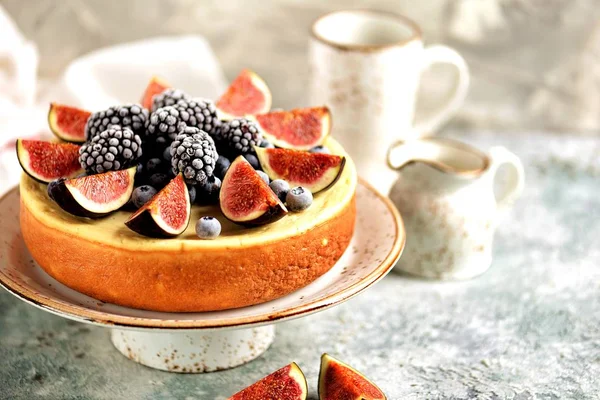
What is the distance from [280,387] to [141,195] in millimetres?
620

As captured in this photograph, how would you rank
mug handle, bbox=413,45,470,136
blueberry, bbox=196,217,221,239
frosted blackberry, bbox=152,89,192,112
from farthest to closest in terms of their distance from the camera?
mug handle, bbox=413,45,470,136 < frosted blackberry, bbox=152,89,192,112 < blueberry, bbox=196,217,221,239

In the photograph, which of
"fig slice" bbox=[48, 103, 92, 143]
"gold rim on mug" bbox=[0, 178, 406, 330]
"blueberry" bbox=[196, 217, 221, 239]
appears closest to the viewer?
"gold rim on mug" bbox=[0, 178, 406, 330]

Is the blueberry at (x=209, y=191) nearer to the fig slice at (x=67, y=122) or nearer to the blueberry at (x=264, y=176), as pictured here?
the blueberry at (x=264, y=176)

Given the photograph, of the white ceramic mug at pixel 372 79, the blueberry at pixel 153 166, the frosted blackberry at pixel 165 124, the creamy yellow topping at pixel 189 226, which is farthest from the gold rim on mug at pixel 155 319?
the white ceramic mug at pixel 372 79

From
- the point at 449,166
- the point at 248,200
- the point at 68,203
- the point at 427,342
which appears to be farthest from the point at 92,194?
the point at 449,166

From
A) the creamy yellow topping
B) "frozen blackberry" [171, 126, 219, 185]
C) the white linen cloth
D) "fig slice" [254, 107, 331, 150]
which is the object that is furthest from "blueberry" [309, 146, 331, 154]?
the white linen cloth

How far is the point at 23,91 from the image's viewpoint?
11.1 ft

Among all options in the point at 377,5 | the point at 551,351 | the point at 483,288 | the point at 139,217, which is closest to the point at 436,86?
the point at 377,5

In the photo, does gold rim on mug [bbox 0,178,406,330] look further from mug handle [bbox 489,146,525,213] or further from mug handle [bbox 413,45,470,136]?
mug handle [bbox 413,45,470,136]

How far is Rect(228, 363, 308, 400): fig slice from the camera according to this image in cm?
195

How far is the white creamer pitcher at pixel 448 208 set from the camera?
2.59 m

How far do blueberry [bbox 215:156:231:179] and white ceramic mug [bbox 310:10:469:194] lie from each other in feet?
3.00

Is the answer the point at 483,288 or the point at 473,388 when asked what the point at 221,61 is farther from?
the point at 473,388

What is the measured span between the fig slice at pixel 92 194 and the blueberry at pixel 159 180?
0.09 m
